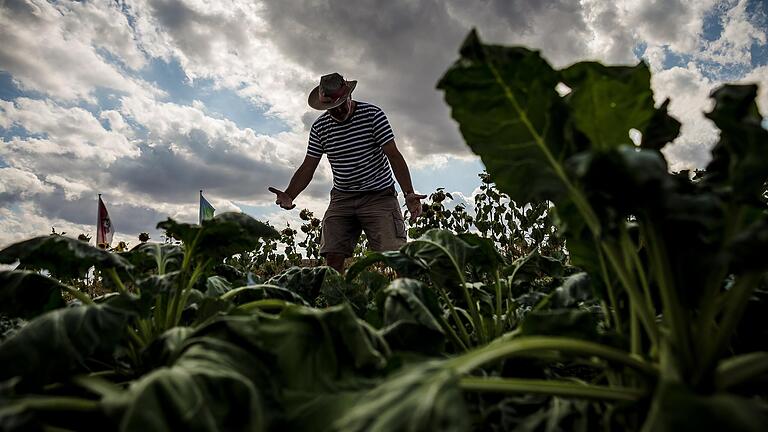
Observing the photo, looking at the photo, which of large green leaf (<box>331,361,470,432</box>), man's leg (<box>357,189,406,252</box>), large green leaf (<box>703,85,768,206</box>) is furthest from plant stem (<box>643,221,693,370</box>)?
man's leg (<box>357,189,406,252</box>)

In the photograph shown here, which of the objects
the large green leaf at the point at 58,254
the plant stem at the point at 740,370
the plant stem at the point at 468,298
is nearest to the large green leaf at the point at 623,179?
the plant stem at the point at 740,370

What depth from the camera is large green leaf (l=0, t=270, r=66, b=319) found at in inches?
48.2

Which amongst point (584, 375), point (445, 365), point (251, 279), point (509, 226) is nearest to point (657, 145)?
point (584, 375)

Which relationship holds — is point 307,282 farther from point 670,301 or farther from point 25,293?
point 670,301

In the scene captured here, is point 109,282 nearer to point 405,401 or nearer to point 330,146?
point 405,401

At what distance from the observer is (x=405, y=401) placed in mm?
644

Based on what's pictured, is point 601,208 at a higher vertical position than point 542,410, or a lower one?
higher

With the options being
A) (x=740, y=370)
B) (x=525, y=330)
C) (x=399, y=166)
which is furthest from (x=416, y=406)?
(x=399, y=166)

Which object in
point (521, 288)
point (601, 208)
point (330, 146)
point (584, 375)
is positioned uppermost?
point (330, 146)

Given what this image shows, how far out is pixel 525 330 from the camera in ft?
3.07

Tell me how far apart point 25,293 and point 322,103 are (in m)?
3.95

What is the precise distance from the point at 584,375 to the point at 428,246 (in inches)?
25.2

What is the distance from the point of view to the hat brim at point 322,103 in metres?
4.81

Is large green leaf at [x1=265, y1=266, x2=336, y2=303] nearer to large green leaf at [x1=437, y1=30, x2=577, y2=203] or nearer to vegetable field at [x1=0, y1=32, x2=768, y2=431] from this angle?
vegetable field at [x1=0, y1=32, x2=768, y2=431]
